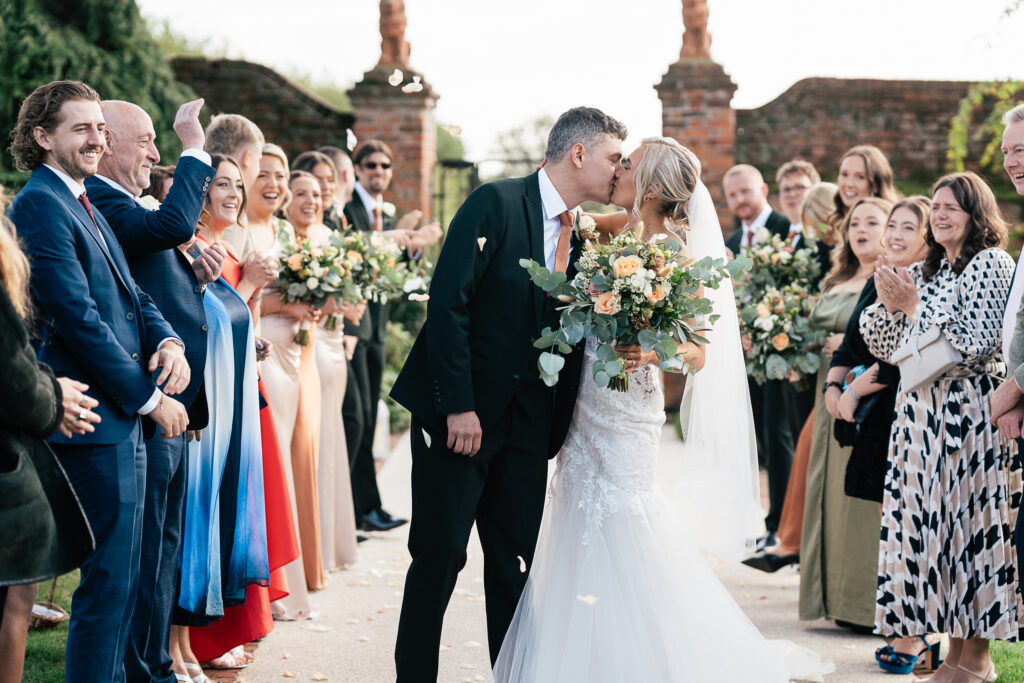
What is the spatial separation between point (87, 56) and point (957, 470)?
9507 mm

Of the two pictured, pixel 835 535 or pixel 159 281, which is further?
pixel 835 535

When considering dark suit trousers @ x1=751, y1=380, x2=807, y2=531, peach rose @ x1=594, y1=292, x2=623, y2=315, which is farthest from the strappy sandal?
dark suit trousers @ x1=751, y1=380, x2=807, y2=531

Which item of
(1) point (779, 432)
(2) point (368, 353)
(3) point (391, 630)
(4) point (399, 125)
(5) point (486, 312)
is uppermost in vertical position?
(4) point (399, 125)

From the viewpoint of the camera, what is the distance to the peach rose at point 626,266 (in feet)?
13.0

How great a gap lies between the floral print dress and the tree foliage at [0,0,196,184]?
8.49 m

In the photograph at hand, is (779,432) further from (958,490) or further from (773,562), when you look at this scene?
(958,490)

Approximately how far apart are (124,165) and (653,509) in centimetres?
255

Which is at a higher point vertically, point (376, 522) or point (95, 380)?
→ point (95, 380)

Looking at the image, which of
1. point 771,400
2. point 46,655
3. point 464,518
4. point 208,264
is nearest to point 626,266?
point 464,518

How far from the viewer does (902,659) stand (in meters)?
5.07

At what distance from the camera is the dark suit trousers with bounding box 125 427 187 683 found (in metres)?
4.16

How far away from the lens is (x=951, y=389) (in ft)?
15.8

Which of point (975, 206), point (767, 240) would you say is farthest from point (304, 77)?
point (975, 206)

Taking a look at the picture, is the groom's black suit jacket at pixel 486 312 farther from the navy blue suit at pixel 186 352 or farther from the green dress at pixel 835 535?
the green dress at pixel 835 535
